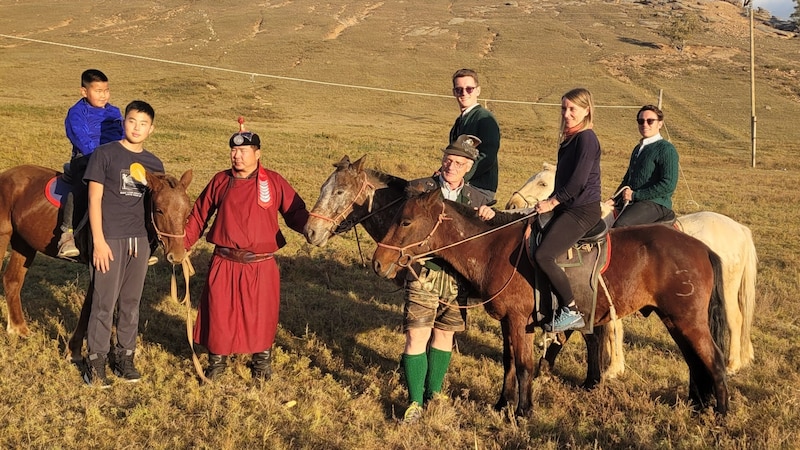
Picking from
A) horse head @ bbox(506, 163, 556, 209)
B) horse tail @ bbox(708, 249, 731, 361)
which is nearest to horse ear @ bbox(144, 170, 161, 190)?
horse head @ bbox(506, 163, 556, 209)

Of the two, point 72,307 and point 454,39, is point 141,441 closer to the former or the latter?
point 72,307

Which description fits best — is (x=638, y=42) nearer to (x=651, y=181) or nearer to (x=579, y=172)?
(x=651, y=181)

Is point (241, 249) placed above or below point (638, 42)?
below

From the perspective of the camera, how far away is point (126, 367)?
17.4 ft

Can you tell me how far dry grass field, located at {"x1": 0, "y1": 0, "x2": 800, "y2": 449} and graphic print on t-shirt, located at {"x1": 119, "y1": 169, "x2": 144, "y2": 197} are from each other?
1818 mm

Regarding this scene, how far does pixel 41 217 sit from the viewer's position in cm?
611

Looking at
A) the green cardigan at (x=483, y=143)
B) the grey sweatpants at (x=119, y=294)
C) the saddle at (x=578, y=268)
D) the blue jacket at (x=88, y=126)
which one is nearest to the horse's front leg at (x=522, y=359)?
the saddle at (x=578, y=268)

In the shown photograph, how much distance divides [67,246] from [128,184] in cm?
113

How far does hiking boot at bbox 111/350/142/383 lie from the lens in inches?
208

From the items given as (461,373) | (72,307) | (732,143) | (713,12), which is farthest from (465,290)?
(713,12)

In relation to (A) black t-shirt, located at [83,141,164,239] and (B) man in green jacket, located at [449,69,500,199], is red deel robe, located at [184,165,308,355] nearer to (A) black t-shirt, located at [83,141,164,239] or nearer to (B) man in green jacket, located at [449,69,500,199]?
(A) black t-shirt, located at [83,141,164,239]

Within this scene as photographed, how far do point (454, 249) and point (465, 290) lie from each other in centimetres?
53

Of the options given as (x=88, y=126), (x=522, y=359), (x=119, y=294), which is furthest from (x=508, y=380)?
(x=88, y=126)

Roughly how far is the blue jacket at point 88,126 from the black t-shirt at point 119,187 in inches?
51.4
